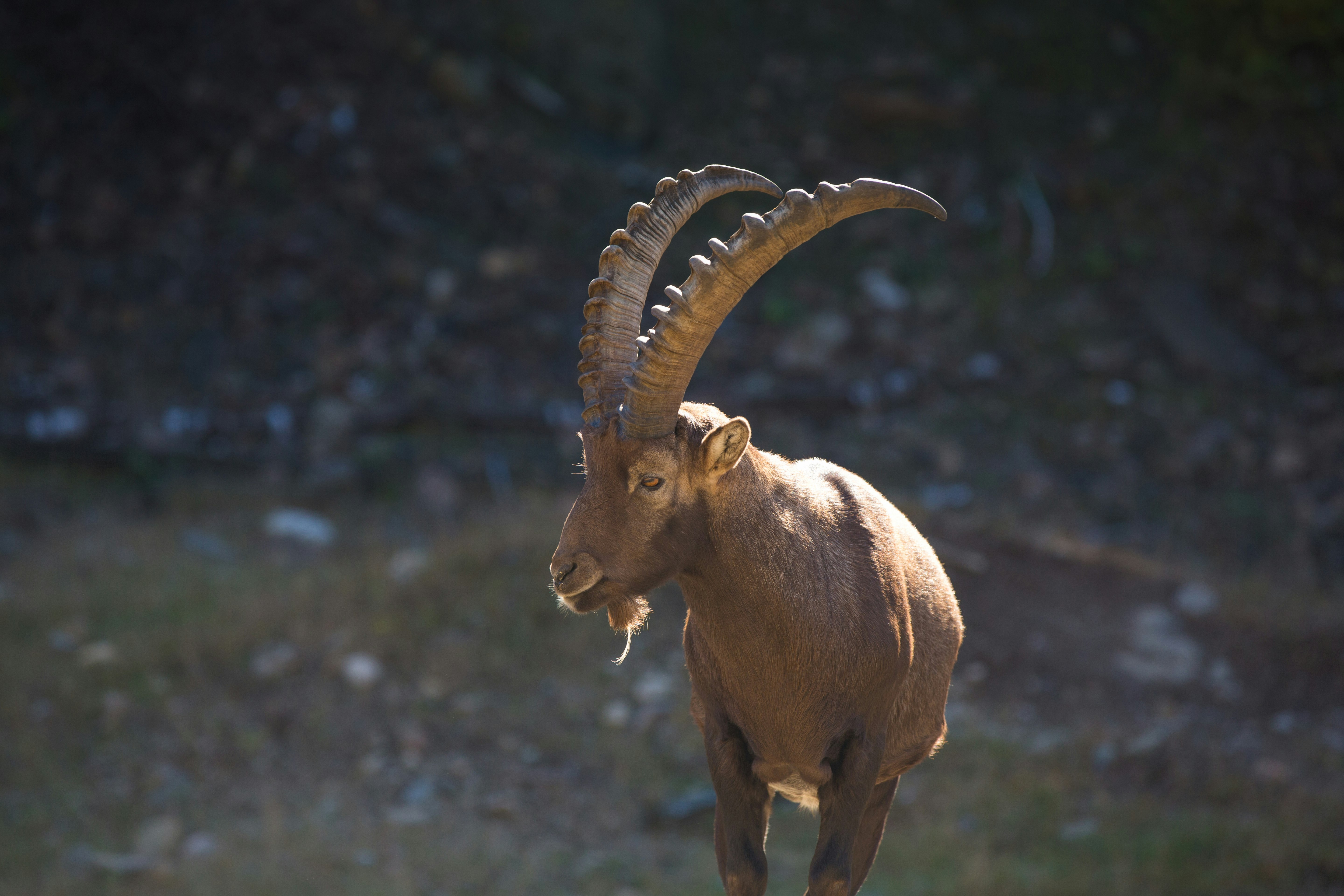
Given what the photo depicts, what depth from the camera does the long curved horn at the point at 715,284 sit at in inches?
133

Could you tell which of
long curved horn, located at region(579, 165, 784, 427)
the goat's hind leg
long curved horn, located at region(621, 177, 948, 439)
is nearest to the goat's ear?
long curved horn, located at region(621, 177, 948, 439)

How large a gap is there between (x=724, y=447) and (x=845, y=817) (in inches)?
50.0

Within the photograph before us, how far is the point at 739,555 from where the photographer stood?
3.61 metres

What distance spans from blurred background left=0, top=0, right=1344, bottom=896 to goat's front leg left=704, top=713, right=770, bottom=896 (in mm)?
5617

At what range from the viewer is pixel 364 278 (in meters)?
15.0

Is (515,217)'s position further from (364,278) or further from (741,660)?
(741,660)

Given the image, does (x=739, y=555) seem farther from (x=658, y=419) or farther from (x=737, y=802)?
(x=737, y=802)

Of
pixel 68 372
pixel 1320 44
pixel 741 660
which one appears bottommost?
pixel 68 372

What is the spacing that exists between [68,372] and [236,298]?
2.24 meters

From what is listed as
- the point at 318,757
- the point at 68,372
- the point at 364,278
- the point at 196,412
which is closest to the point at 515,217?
the point at 364,278

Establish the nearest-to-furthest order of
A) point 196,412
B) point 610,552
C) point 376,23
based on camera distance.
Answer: point 610,552 → point 196,412 → point 376,23

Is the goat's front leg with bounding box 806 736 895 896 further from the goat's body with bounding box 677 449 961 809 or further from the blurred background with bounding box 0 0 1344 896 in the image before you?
the blurred background with bounding box 0 0 1344 896

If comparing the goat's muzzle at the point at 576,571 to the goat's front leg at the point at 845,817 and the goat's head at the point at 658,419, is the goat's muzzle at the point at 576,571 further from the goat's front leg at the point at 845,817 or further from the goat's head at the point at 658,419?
the goat's front leg at the point at 845,817

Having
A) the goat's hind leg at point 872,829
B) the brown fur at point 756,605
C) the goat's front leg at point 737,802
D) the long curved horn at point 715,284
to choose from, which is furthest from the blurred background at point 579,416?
the long curved horn at point 715,284
